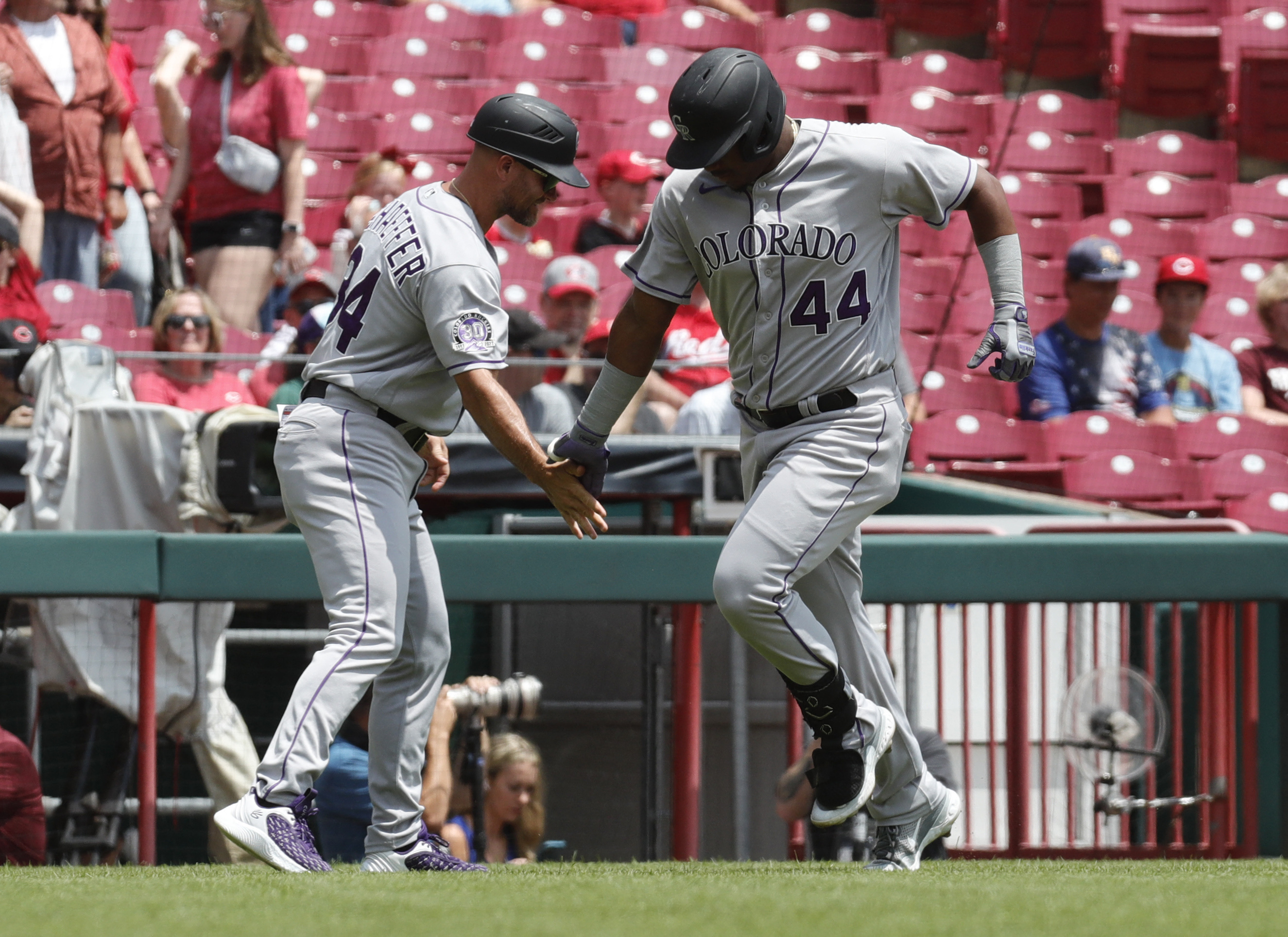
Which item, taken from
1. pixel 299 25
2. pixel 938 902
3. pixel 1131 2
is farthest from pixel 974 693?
pixel 1131 2

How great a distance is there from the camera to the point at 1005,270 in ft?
12.0

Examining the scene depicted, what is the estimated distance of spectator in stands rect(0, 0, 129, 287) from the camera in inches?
293

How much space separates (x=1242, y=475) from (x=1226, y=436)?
0.26 meters

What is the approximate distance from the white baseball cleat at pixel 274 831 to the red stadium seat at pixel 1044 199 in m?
7.92

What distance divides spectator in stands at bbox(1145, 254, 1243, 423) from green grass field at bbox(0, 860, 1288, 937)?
4.76 meters

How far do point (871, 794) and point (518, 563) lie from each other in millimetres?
1349

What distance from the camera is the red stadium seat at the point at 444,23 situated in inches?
439

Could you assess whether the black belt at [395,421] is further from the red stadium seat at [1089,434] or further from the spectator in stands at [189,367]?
the red stadium seat at [1089,434]

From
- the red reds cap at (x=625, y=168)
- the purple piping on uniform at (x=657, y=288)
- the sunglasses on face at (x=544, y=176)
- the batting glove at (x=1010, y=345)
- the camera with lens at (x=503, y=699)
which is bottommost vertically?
the camera with lens at (x=503, y=699)

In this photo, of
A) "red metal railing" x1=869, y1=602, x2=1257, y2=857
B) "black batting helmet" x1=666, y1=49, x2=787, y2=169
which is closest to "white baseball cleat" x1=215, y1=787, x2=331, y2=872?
"black batting helmet" x1=666, y1=49, x2=787, y2=169

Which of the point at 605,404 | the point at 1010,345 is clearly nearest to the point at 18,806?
the point at 605,404

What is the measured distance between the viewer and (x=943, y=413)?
314 inches

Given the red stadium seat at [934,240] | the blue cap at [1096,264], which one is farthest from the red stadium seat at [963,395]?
the red stadium seat at [934,240]

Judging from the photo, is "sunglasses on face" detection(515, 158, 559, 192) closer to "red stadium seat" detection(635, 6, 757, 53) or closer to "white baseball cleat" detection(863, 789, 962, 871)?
"white baseball cleat" detection(863, 789, 962, 871)
